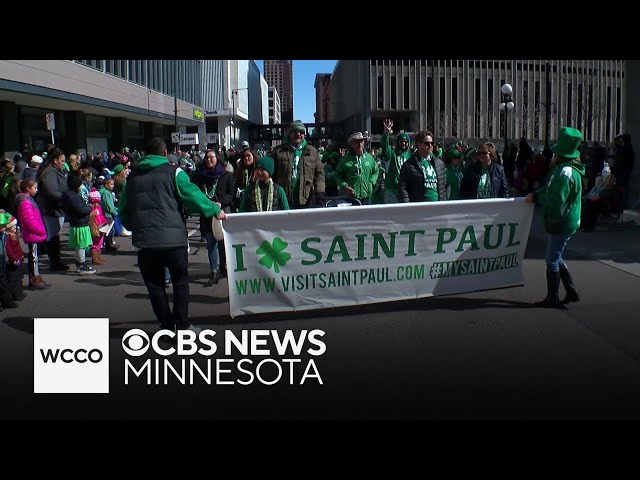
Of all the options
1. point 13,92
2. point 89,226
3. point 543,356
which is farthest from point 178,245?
point 13,92

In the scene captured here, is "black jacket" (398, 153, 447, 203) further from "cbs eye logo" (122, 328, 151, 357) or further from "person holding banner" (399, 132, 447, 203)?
"cbs eye logo" (122, 328, 151, 357)

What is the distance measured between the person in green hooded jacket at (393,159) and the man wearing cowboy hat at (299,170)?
1.08 m

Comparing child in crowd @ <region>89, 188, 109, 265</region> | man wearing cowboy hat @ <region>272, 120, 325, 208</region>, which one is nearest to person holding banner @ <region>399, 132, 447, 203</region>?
man wearing cowboy hat @ <region>272, 120, 325, 208</region>

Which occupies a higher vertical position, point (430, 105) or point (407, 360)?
point (430, 105)

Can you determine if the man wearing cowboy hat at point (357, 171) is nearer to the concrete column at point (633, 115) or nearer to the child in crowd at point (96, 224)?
the child in crowd at point (96, 224)

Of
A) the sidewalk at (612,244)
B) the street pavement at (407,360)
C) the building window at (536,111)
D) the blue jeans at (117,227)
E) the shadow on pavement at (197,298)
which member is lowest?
the street pavement at (407,360)

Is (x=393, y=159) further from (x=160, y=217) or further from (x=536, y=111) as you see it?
(x=536, y=111)

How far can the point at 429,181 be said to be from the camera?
8836mm

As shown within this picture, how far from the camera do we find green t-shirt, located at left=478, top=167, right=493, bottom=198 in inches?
364

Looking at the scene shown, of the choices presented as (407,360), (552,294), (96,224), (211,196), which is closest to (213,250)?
(211,196)

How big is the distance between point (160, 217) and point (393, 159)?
492cm

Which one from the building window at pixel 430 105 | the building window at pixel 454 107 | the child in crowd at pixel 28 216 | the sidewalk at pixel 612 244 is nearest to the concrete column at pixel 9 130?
the child in crowd at pixel 28 216

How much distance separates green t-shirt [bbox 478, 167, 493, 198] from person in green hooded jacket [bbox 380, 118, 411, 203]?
3.51ft

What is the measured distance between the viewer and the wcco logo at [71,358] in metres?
5.62
